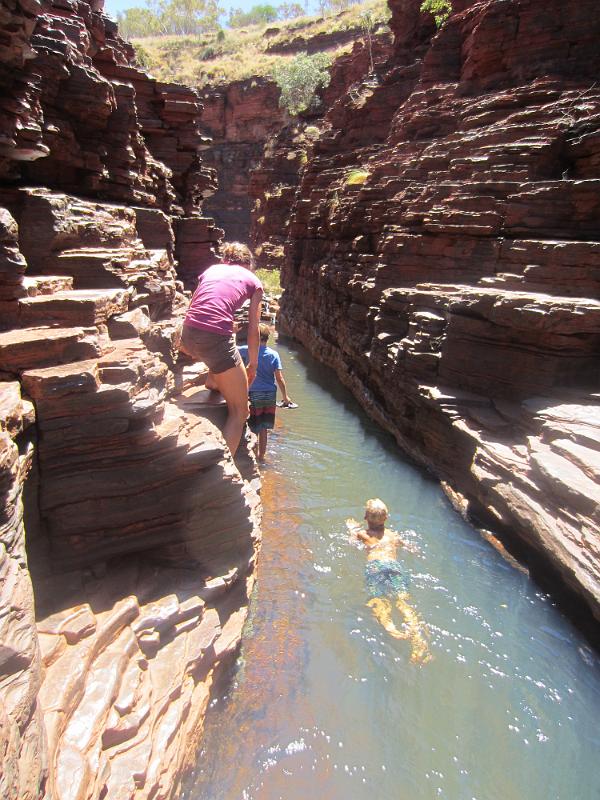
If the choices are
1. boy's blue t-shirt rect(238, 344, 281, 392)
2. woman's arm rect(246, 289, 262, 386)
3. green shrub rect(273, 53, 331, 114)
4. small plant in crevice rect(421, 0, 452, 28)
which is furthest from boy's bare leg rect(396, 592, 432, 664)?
green shrub rect(273, 53, 331, 114)

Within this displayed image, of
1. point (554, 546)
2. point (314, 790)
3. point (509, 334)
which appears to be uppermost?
point (509, 334)

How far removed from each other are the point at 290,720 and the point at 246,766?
51cm

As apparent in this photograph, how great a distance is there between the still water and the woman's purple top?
2912 millimetres

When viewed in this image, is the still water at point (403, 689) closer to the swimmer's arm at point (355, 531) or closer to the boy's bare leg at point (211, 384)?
the swimmer's arm at point (355, 531)

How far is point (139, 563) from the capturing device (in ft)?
13.8

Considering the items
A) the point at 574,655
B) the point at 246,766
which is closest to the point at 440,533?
the point at 574,655

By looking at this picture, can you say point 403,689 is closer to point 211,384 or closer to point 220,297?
point 211,384

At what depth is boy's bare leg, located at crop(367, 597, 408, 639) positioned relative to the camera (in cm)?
507

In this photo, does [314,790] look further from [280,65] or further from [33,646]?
[280,65]

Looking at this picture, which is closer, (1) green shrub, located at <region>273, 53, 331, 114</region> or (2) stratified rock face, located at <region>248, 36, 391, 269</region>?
(2) stratified rock face, located at <region>248, 36, 391, 269</region>

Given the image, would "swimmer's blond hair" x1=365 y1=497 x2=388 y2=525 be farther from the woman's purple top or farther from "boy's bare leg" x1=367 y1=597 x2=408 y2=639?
the woman's purple top

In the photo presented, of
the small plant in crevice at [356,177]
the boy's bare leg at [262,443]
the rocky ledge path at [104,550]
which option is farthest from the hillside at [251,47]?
the rocky ledge path at [104,550]

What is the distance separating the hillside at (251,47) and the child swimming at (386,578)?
145 feet

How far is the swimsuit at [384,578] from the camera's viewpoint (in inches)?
221
